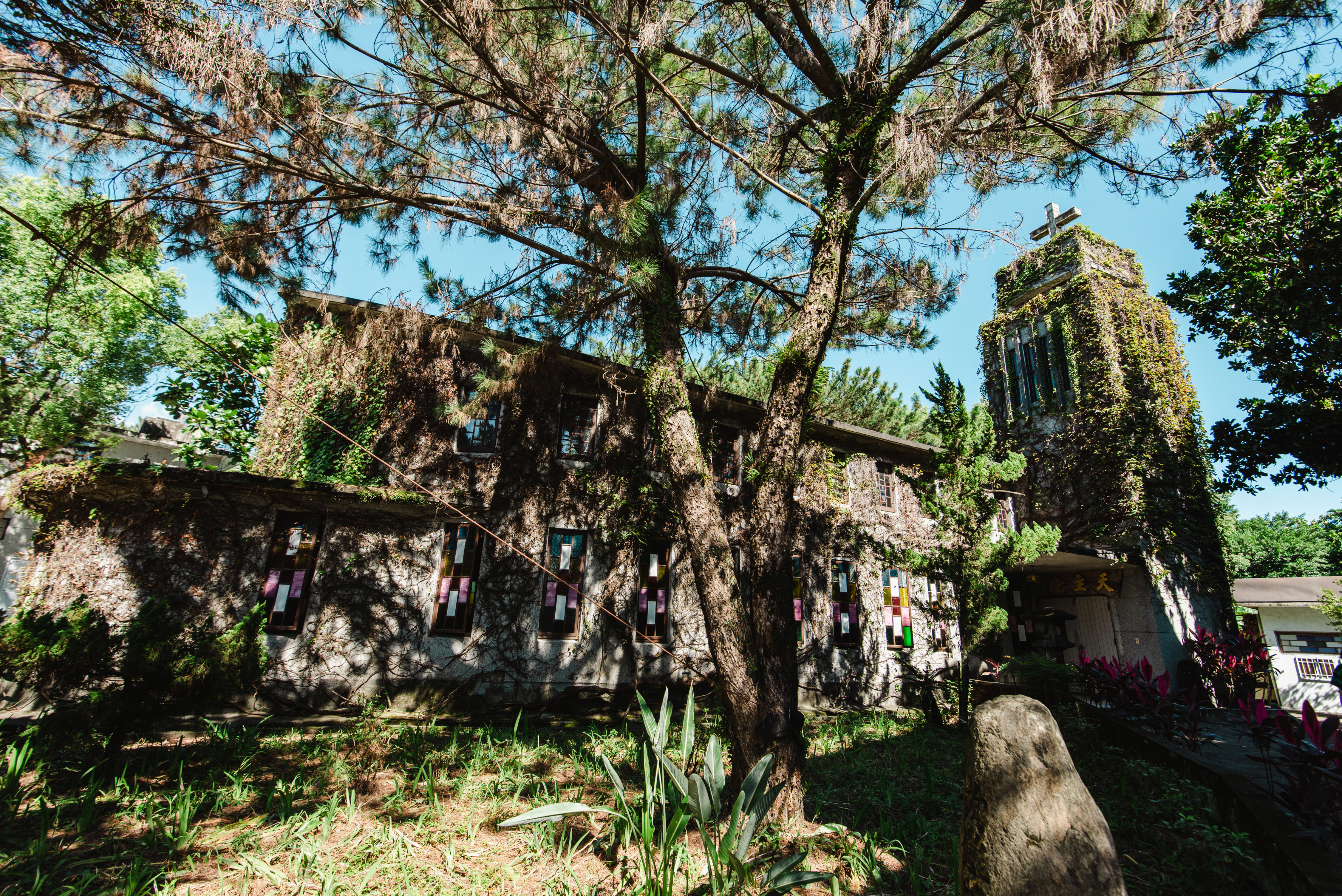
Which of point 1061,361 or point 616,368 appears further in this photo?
point 1061,361

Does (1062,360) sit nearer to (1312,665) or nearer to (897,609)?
(897,609)

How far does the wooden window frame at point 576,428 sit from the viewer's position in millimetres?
9805

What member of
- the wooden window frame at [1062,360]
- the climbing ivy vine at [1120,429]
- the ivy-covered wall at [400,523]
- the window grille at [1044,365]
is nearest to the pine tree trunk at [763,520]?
the ivy-covered wall at [400,523]

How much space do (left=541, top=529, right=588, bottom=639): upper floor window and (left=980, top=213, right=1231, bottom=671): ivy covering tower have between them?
9153 mm

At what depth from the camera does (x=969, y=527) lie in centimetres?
801

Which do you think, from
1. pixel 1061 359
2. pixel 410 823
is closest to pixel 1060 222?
pixel 1061 359

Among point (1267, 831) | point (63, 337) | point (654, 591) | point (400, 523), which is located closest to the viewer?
point (1267, 831)

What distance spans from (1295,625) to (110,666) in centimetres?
2675

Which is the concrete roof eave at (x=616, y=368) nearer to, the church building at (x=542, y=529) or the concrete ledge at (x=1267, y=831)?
the church building at (x=542, y=529)

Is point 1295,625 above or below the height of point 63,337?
below

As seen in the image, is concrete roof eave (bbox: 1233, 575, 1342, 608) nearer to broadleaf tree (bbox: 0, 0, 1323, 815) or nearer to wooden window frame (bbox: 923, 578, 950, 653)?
wooden window frame (bbox: 923, 578, 950, 653)

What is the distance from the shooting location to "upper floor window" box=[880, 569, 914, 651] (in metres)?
12.1

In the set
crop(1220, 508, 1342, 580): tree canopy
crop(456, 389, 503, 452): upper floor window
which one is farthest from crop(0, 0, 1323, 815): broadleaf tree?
crop(1220, 508, 1342, 580): tree canopy

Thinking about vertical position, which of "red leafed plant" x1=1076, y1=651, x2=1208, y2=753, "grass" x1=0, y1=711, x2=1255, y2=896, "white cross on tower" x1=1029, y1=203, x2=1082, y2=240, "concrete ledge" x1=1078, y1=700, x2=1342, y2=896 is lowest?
"grass" x1=0, y1=711, x2=1255, y2=896
